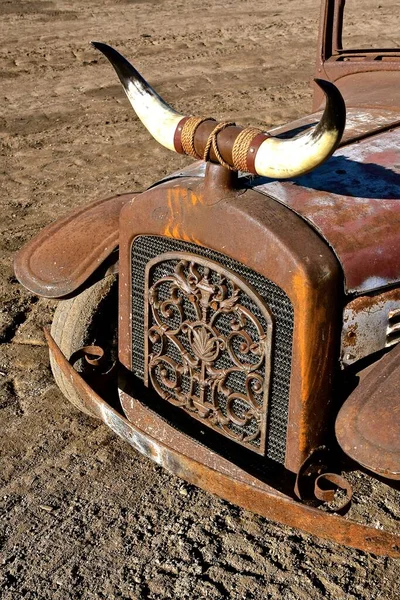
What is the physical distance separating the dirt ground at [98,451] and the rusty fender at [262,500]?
30 centimetres

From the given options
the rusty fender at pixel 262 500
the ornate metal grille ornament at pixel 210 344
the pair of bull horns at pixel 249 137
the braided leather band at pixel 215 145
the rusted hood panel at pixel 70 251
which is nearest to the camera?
the pair of bull horns at pixel 249 137

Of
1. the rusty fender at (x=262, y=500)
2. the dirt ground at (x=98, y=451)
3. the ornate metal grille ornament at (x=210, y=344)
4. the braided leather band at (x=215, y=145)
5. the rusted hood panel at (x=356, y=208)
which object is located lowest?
the dirt ground at (x=98, y=451)

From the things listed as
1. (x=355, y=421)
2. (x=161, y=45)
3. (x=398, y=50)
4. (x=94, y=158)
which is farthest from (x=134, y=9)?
(x=355, y=421)

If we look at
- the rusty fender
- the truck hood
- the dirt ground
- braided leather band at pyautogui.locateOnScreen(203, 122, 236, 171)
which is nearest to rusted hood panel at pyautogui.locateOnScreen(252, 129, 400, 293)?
the truck hood

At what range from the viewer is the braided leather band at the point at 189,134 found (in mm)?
2826

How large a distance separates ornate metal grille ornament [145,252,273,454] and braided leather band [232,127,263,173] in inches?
15.0

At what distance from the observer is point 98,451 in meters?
3.62

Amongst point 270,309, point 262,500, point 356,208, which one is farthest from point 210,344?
point 356,208

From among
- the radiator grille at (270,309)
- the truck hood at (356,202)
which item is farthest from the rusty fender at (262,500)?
the truck hood at (356,202)

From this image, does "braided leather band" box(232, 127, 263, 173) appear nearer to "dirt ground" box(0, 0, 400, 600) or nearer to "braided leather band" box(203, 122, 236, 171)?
"braided leather band" box(203, 122, 236, 171)

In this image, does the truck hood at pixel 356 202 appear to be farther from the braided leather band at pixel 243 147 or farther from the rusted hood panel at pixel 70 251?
the rusted hood panel at pixel 70 251

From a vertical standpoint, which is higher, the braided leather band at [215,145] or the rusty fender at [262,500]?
the braided leather band at [215,145]

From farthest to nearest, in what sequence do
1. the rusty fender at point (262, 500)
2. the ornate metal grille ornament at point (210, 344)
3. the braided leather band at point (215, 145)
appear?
the ornate metal grille ornament at point (210, 344) → the braided leather band at point (215, 145) → the rusty fender at point (262, 500)

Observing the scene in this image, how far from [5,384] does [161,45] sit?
693 centimetres
